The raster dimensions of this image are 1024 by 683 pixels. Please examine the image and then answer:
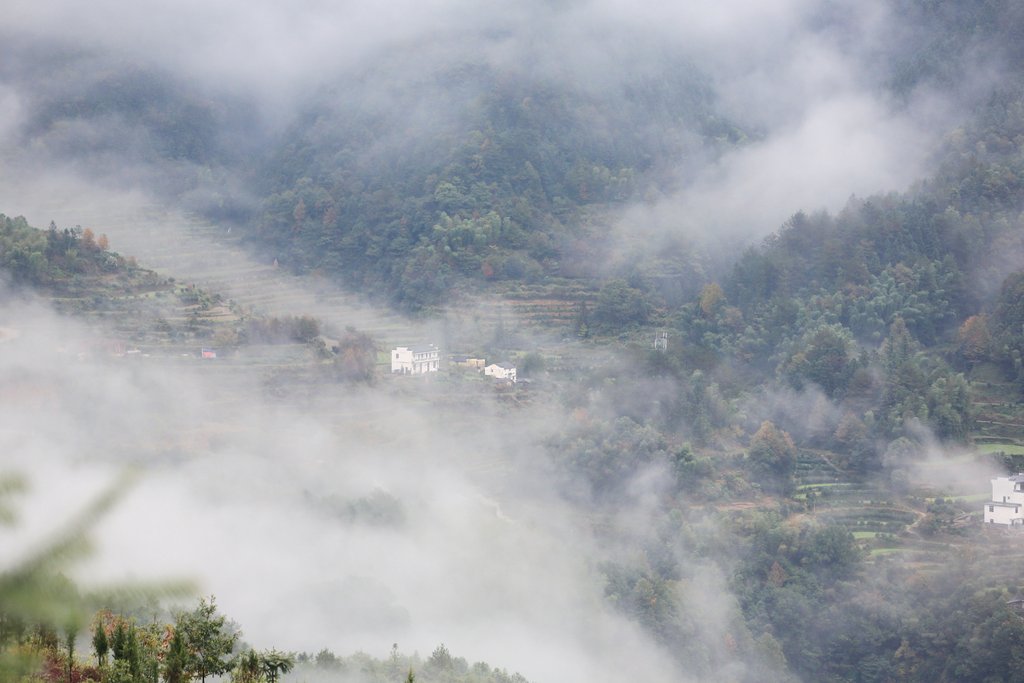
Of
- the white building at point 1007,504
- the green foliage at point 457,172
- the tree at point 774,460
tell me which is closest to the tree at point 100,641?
the white building at point 1007,504

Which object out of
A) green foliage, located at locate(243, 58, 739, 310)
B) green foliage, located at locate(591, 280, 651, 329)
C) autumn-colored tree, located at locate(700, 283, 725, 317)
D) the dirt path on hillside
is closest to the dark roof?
the dirt path on hillside

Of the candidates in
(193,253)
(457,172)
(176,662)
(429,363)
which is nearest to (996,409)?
(429,363)

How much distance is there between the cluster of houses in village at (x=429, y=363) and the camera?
20.0 meters

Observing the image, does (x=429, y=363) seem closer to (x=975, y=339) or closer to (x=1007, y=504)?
(x=975, y=339)

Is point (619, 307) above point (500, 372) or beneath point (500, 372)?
above

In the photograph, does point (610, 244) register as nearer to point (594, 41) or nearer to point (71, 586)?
point (594, 41)

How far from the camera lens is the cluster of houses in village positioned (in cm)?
1995

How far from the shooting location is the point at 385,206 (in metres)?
24.5

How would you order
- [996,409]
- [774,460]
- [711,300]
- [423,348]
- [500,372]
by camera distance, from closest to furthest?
1. [774,460]
2. [996,409]
3. [500,372]
4. [423,348]
5. [711,300]

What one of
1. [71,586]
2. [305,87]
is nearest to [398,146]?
[305,87]

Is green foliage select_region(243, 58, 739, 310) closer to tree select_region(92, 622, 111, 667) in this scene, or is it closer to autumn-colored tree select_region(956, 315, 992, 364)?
autumn-colored tree select_region(956, 315, 992, 364)

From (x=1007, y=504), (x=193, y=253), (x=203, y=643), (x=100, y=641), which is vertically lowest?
(x=1007, y=504)

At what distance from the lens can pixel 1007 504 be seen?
15.7 metres

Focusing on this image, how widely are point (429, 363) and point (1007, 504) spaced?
8.78 m
